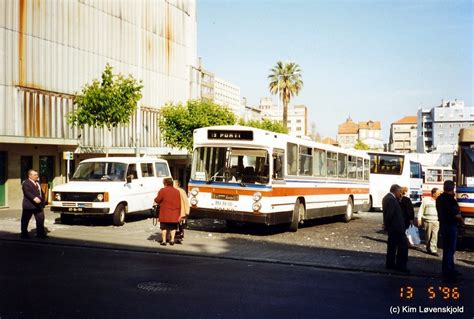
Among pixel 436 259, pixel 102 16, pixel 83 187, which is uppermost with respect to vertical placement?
pixel 102 16

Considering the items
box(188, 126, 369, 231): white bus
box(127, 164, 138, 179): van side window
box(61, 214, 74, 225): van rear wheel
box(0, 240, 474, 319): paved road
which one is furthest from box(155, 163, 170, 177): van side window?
box(0, 240, 474, 319): paved road

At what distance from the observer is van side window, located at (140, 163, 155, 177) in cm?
1977

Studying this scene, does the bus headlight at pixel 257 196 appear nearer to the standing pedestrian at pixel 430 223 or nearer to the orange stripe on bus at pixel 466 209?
the standing pedestrian at pixel 430 223

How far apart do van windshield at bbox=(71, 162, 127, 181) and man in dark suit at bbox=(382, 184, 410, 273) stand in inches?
397

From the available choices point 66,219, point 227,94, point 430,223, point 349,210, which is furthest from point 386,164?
point 227,94

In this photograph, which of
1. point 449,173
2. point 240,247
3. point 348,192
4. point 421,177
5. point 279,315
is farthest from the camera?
point 449,173

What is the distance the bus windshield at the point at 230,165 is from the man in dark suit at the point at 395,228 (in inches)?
204

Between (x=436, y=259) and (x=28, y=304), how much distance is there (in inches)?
376

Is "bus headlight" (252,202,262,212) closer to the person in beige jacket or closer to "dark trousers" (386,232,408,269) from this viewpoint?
the person in beige jacket

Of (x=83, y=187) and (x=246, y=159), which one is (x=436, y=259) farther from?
(x=83, y=187)

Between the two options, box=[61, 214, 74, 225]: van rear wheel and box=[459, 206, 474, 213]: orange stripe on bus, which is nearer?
box=[459, 206, 474, 213]: orange stripe on bus

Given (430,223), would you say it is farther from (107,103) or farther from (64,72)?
(64,72)

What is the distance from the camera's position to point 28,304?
7.48 metres

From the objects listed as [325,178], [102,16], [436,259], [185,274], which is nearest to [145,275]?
[185,274]
